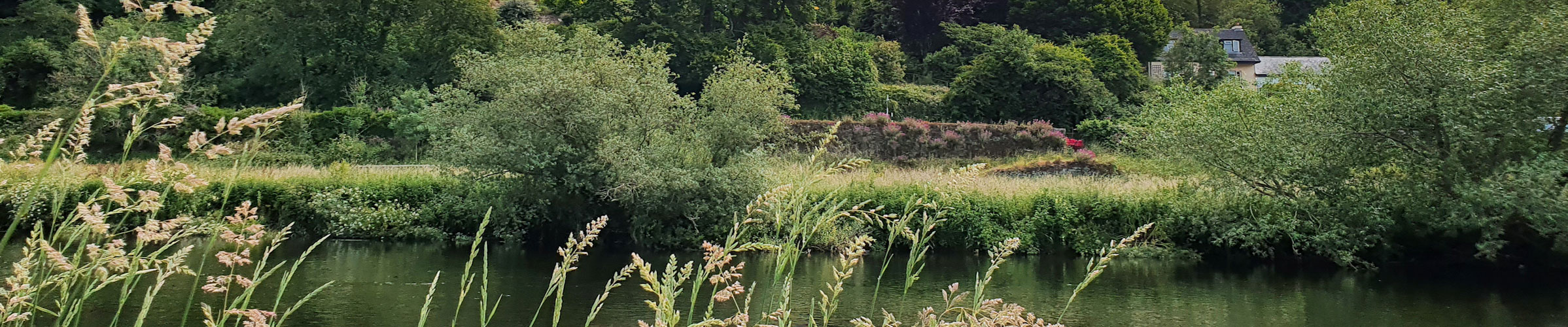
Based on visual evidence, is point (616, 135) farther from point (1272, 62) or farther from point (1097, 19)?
point (1272, 62)

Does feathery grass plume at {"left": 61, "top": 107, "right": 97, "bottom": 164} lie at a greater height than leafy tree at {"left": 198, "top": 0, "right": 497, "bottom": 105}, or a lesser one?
lesser

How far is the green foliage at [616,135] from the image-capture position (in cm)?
1853

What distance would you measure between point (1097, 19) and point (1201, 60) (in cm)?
694

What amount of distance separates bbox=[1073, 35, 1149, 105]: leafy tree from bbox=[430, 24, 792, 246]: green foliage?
885 inches

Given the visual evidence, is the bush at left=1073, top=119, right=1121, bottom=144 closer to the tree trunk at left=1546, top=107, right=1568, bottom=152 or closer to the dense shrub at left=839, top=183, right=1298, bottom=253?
the dense shrub at left=839, top=183, right=1298, bottom=253

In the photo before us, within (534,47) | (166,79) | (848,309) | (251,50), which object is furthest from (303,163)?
(166,79)

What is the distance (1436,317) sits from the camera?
12.3 metres

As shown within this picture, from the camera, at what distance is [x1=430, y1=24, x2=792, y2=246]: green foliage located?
18531 millimetres

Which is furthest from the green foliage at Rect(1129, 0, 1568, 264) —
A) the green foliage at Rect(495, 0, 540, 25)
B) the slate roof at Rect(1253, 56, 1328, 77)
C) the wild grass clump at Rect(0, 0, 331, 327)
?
the slate roof at Rect(1253, 56, 1328, 77)

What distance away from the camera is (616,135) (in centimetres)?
1878

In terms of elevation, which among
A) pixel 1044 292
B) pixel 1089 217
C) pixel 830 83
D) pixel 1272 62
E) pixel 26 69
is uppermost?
pixel 1272 62

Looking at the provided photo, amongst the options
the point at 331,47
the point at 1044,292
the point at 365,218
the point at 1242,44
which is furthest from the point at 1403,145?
the point at 1242,44

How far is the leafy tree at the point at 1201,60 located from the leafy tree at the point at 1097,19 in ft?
16.4

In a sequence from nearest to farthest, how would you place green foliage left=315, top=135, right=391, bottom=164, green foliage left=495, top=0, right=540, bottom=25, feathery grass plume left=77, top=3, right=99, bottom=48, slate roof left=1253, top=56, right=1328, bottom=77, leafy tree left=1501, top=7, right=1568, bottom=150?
1. feathery grass plume left=77, top=3, right=99, bottom=48
2. leafy tree left=1501, top=7, right=1568, bottom=150
3. green foliage left=315, top=135, right=391, bottom=164
4. green foliage left=495, top=0, right=540, bottom=25
5. slate roof left=1253, top=56, right=1328, bottom=77
